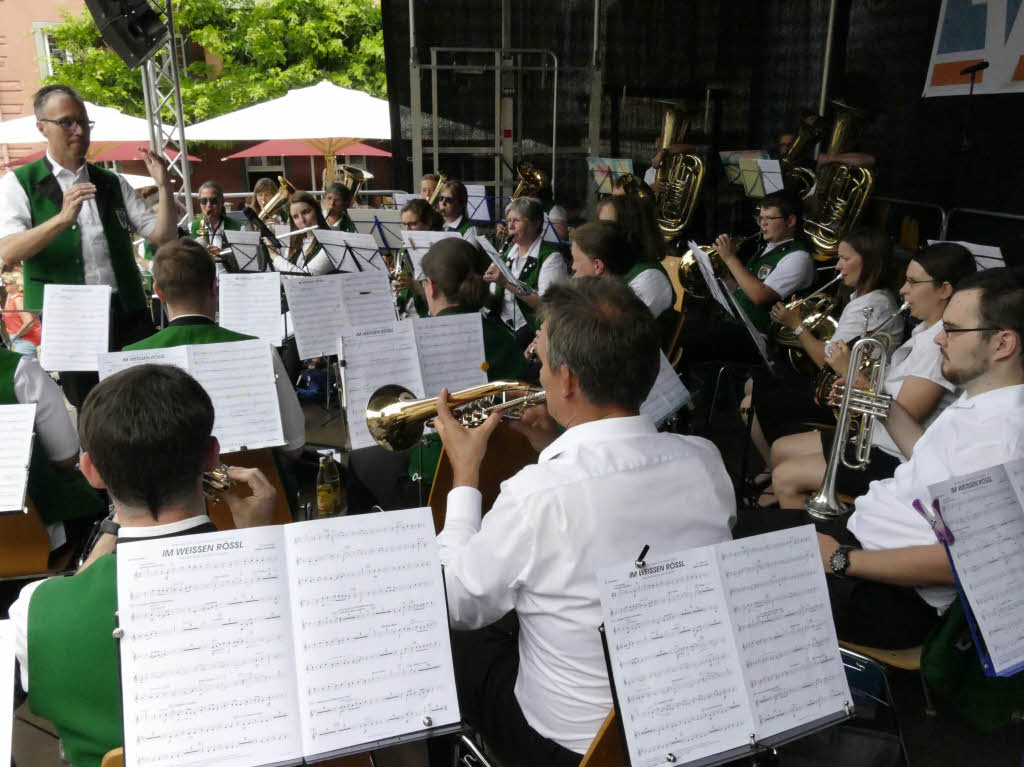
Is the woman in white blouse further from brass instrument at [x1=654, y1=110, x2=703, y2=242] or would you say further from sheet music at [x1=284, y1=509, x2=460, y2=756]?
brass instrument at [x1=654, y1=110, x2=703, y2=242]

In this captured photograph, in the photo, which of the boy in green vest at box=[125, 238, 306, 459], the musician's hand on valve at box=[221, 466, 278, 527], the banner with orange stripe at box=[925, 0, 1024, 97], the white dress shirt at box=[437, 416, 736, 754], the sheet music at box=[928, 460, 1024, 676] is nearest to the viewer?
the white dress shirt at box=[437, 416, 736, 754]

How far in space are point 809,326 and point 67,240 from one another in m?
3.72

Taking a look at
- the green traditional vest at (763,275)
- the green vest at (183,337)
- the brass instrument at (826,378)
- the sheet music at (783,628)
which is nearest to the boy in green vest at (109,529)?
the sheet music at (783,628)

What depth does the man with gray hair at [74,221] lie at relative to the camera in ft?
11.2

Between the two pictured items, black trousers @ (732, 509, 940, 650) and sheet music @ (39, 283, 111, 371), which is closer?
black trousers @ (732, 509, 940, 650)

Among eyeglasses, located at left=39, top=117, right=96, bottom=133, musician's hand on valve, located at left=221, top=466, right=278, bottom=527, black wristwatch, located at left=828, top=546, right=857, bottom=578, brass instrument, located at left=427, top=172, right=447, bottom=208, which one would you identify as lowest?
black wristwatch, located at left=828, top=546, right=857, bottom=578

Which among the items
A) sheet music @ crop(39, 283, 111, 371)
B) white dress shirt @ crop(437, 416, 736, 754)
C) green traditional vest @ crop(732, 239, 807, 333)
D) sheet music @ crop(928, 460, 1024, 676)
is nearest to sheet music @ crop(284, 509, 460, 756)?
white dress shirt @ crop(437, 416, 736, 754)

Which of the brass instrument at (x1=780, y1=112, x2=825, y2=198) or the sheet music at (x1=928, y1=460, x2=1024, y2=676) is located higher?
the brass instrument at (x1=780, y1=112, x2=825, y2=198)

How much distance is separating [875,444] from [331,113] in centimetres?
842

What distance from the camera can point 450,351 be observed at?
279cm

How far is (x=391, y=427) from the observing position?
240 cm

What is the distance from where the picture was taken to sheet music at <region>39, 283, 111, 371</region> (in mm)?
3266

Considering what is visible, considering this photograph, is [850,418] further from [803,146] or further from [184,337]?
[803,146]

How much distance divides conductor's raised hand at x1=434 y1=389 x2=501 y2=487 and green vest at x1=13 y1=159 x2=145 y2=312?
2489 millimetres
